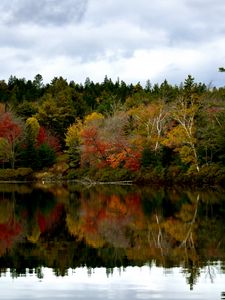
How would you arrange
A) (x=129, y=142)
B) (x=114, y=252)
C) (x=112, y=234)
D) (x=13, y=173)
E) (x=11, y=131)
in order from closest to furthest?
(x=114, y=252)
(x=112, y=234)
(x=129, y=142)
(x=13, y=173)
(x=11, y=131)

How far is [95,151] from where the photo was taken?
2699 inches

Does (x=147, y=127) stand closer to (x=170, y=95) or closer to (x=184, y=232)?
(x=170, y=95)

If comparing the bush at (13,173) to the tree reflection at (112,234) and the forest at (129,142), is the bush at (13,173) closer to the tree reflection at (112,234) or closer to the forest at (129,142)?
the forest at (129,142)

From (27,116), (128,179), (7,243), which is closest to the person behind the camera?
(7,243)

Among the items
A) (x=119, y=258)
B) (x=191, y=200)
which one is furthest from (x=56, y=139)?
(x=119, y=258)

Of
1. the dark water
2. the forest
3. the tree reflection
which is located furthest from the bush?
the dark water

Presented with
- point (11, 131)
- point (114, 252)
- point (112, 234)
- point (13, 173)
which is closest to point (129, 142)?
point (13, 173)

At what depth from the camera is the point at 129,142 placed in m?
64.4

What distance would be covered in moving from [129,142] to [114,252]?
4505 centimetres

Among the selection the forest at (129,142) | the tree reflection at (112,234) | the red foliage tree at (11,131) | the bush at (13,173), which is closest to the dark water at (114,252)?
the tree reflection at (112,234)

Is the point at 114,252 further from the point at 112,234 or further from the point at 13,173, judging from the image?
the point at 13,173

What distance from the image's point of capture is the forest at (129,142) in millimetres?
57669

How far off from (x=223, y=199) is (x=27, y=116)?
5679 centimetres

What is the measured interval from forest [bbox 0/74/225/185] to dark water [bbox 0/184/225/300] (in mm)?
22688
